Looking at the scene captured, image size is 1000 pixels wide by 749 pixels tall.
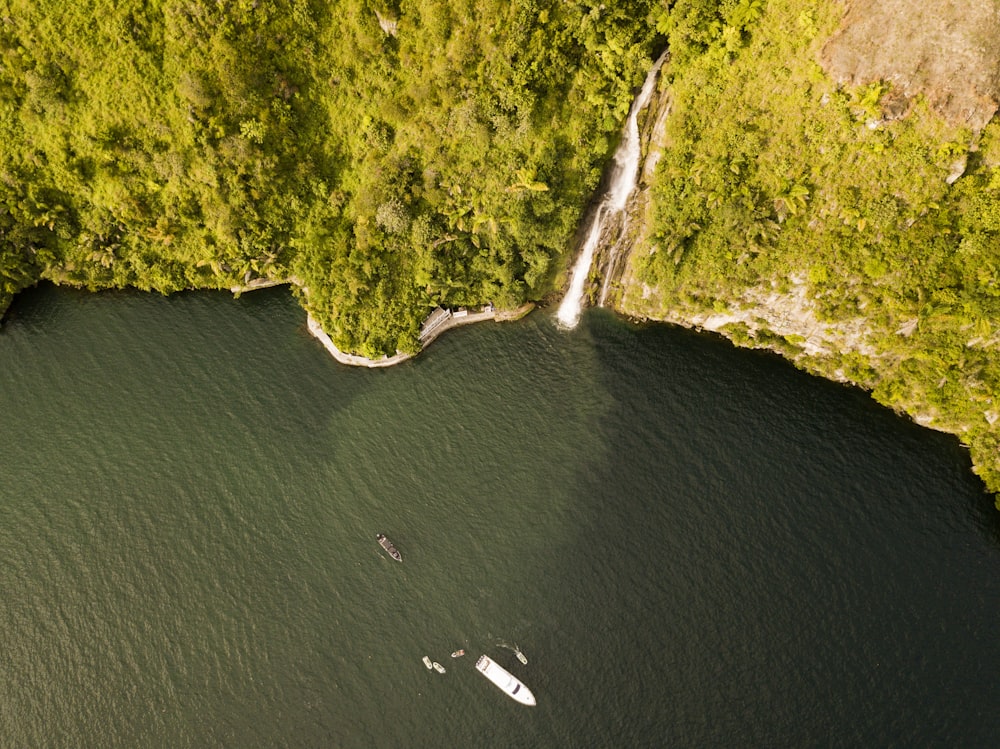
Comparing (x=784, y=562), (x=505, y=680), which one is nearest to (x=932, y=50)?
(x=784, y=562)

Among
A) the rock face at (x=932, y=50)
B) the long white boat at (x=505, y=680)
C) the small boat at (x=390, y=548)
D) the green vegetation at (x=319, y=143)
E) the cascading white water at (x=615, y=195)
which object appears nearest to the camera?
the rock face at (x=932, y=50)

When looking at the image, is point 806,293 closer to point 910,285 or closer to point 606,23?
point 910,285

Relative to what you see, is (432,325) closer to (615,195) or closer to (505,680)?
(615,195)

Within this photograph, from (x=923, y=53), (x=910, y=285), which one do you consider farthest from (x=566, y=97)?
(x=910, y=285)

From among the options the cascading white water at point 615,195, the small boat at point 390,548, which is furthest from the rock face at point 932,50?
the small boat at point 390,548

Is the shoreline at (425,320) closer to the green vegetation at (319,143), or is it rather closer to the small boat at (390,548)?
the green vegetation at (319,143)

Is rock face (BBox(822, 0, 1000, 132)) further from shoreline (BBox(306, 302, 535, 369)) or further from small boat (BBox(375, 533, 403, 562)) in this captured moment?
small boat (BBox(375, 533, 403, 562))
